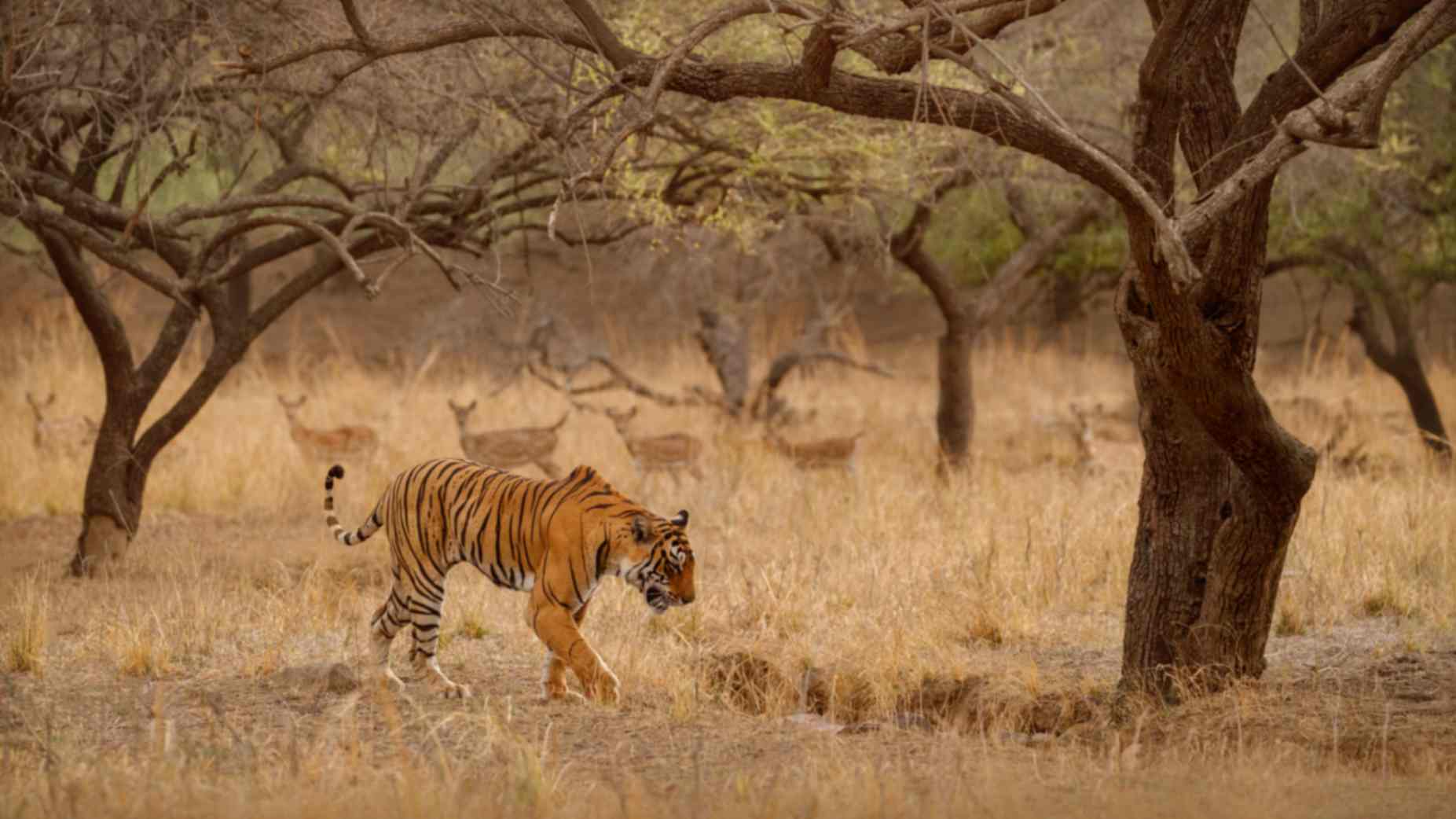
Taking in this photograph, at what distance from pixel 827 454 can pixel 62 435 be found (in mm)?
6983

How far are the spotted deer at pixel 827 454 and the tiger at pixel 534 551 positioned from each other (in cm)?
680

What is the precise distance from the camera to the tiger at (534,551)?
647 centimetres

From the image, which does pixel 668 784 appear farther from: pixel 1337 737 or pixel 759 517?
pixel 759 517

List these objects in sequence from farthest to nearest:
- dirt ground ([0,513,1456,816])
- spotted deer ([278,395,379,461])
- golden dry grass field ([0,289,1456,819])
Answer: spotted deer ([278,395,379,461]), dirt ground ([0,513,1456,816]), golden dry grass field ([0,289,1456,819])

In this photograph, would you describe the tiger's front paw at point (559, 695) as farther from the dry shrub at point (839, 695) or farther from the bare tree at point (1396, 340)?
the bare tree at point (1396, 340)

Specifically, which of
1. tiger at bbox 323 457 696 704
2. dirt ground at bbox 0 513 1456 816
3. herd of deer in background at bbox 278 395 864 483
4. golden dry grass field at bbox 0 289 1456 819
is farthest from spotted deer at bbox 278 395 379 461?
tiger at bbox 323 457 696 704

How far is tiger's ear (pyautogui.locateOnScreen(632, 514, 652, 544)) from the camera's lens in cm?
638

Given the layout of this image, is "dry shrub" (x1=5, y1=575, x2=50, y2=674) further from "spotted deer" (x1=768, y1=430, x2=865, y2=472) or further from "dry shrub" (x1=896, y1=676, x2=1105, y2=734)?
"spotted deer" (x1=768, y1=430, x2=865, y2=472)

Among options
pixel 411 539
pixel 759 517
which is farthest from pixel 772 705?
pixel 759 517

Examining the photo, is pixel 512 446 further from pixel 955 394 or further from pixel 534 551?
pixel 534 551

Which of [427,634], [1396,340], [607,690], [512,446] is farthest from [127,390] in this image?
[1396,340]

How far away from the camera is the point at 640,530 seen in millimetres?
6379

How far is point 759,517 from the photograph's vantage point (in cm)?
1223

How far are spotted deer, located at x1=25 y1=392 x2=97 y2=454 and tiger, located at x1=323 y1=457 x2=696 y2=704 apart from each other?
27.3 feet
